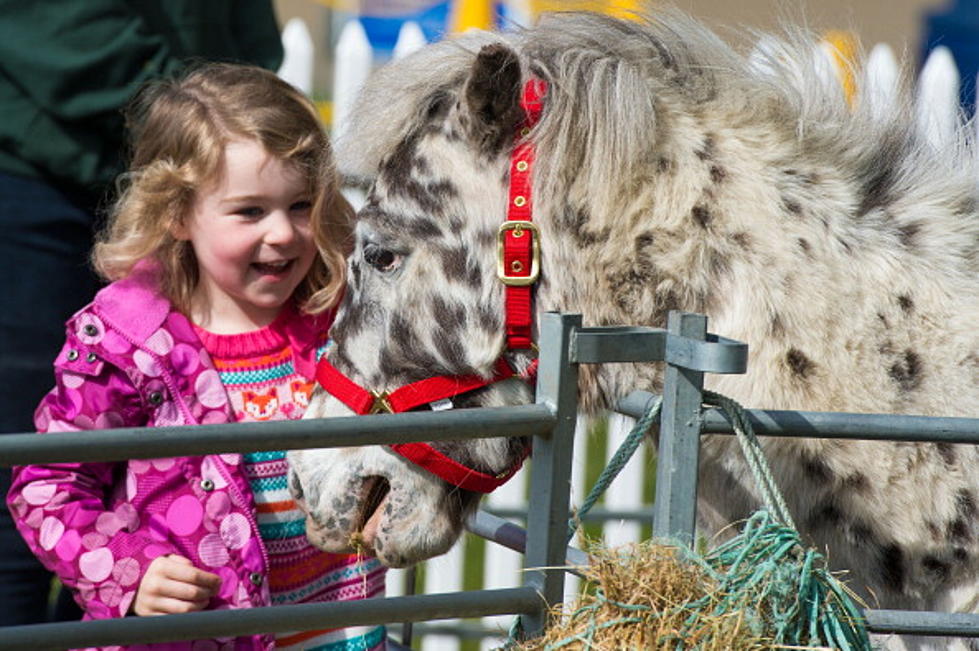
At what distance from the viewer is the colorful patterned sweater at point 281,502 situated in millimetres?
2549

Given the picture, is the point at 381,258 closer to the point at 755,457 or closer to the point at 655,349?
the point at 655,349

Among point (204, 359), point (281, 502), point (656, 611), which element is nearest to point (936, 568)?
point (656, 611)

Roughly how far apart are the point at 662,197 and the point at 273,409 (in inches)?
36.8

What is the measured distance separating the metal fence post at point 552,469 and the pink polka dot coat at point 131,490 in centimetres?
85

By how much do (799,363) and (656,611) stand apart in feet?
2.05

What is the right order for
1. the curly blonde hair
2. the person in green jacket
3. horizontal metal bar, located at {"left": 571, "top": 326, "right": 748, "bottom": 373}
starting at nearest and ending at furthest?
horizontal metal bar, located at {"left": 571, "top": 326, "right": 748, "bottom": 373}, the curly blonde hair, the person in green jacket

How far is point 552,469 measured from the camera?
5.63 feet

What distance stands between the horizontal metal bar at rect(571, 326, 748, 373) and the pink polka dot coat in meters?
0.98

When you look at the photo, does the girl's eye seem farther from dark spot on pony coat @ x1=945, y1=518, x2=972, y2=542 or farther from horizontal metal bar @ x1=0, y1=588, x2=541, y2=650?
dark spot on pony coat @ x1=945, y1=518, x2=972, y2=542

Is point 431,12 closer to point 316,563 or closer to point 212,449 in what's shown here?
point 316,563

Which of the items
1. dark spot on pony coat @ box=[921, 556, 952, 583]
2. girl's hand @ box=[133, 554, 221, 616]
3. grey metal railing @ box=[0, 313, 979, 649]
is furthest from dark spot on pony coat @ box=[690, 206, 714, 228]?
girl's hand @ box=[133, 554, 221, 616]

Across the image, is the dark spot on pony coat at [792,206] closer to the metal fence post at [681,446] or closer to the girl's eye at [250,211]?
the metal fence post at [681,446]

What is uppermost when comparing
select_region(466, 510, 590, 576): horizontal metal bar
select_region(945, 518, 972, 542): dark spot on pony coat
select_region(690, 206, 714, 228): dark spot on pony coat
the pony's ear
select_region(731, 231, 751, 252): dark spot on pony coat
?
the pony's ear

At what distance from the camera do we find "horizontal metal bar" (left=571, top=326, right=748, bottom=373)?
5.45 ft
